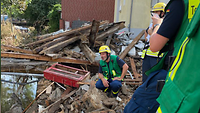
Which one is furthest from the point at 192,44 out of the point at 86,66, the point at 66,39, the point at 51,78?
the point at 66,39

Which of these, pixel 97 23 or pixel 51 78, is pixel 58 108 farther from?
pixel 97 23

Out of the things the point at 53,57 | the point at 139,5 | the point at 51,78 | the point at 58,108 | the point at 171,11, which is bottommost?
the point at 58,108

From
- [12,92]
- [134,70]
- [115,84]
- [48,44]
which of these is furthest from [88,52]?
[12,92]

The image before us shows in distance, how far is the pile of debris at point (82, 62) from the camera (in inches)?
146

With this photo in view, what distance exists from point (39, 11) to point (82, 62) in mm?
21254

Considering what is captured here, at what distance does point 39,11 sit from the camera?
2334cm

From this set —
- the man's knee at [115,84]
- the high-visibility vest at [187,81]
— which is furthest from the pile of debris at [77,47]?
the high-visibility vest at [187,81]

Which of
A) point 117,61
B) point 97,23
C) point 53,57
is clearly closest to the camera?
point 117,61

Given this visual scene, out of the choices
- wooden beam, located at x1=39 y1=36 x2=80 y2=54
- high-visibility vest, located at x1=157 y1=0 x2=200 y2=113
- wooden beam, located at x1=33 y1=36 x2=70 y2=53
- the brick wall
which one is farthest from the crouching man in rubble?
the brick wall

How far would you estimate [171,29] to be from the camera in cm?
125

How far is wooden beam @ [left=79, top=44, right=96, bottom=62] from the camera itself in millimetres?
5717

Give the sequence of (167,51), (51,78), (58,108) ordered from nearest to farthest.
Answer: (167,51), (58,108), (51,78)

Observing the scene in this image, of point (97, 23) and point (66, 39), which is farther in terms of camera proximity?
point (66, 39)

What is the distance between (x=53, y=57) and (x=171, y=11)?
5.01 meters
